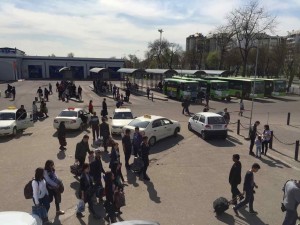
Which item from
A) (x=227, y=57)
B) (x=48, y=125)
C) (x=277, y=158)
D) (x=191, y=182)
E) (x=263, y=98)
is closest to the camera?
(x=191, y=182)

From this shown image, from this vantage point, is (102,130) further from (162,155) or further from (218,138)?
(218,138)

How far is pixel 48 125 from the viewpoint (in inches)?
883

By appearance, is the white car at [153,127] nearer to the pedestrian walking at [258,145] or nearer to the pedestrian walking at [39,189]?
the pedestrian walking at [258,145]

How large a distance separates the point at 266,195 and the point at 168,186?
130 inches

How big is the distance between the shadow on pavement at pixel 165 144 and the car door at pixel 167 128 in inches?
13.2

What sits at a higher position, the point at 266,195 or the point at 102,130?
the point at 102,130

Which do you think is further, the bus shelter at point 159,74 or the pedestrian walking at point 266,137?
the bus shelter at point 159,74

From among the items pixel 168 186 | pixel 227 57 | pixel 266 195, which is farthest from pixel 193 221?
pixel 227 57

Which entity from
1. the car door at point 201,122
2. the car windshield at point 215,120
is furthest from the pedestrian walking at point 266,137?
the car door at point 201,122

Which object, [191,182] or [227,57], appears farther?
[227,57]

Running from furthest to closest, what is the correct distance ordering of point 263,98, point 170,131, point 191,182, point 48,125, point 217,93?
point 263,98 → point 217,93 → point 48,125 → point 170,131 → point 191,182

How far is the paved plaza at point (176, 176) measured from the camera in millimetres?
9180

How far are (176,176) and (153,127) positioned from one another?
508 centimetres

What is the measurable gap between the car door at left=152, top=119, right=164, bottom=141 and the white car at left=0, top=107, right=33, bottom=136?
8.34 m
